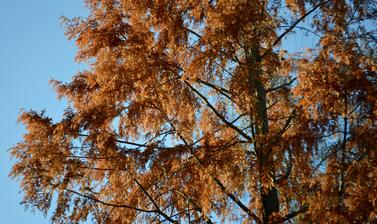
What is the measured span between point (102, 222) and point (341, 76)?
376cm

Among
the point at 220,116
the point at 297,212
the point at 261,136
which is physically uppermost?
→ the point at 220,116

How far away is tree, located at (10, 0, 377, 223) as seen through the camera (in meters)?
5.38

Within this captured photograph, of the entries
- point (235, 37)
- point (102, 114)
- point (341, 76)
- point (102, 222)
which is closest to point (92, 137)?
point (102, 114)

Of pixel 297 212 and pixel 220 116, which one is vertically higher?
pixel 220 116

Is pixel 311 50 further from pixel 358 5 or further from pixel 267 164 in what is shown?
pixel 358 5

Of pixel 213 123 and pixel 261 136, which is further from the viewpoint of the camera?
pixel 213 123

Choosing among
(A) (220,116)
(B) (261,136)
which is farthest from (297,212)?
(A) (220,116)

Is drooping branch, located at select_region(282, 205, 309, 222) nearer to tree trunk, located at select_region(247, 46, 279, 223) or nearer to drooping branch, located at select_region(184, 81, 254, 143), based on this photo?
tree trunk, located at select_region(247, 46, 279, 223)

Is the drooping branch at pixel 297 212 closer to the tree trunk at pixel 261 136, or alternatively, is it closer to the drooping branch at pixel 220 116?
the tree trunk at pixel 261 136

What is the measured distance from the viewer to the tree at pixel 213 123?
5379 millimetres

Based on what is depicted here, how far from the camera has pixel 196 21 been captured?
Result: 8078 millimetres

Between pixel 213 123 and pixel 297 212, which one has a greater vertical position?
pixel 213 123

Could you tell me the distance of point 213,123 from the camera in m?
8.59

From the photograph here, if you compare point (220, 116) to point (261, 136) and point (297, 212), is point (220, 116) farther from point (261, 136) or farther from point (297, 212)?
point (297, 212)
